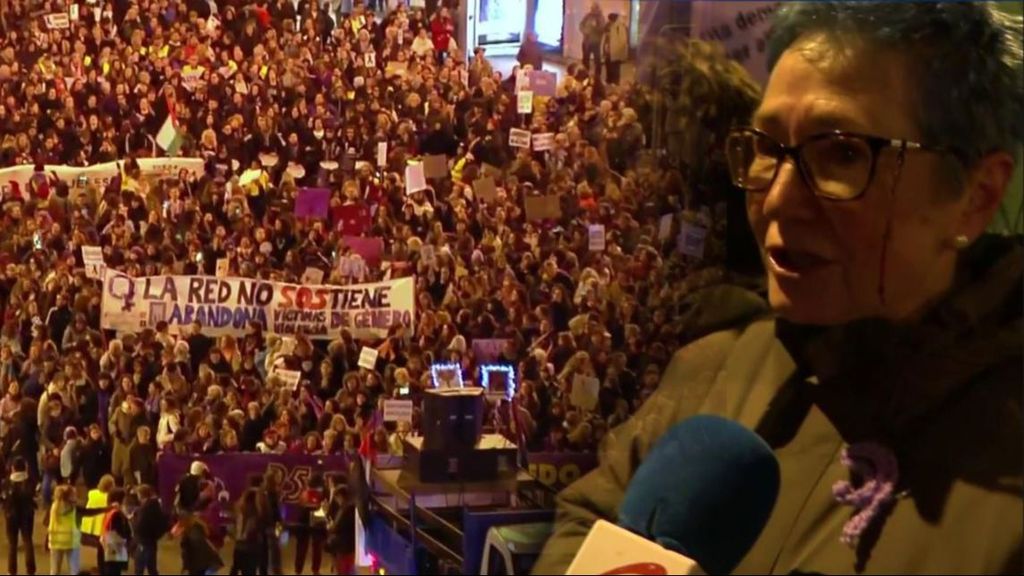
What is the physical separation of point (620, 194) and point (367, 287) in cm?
29

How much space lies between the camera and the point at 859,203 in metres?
1.02

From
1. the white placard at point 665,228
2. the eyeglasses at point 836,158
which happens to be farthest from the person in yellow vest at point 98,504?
the eyeglasses at point 836,158

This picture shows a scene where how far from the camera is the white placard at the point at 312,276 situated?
1.17 metres

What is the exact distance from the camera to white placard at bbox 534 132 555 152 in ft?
3.83

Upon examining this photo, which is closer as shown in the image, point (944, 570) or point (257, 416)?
point (944, 570)

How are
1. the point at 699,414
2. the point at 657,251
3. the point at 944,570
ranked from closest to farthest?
1. the point at 944,570
2. the point at 699,414
3. the point at 657,251

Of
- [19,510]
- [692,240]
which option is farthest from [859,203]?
[19,510]

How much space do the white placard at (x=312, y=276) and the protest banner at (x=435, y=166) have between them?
0.51 ft

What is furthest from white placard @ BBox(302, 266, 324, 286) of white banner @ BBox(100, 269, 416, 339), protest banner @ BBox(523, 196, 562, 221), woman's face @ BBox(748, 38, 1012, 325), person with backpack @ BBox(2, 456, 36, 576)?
woman's face @ BBox(748, 38, 1012, 325)

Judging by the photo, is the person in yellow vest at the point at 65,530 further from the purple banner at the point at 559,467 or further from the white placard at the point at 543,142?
the white placard at the point at 543,142

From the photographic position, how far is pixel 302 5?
117 centimetres

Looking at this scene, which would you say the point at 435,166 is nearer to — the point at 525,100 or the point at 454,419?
the point at 525,100

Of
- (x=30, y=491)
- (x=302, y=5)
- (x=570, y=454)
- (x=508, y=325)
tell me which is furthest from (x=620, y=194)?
(x=30, y=491)

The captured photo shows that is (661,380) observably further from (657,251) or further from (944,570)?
(944,570)
